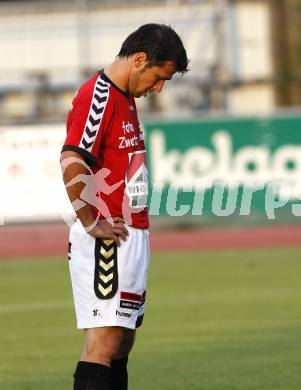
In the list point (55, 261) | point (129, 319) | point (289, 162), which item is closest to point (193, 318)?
point (129, 319)

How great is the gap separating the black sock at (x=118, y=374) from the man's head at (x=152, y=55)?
1.43 meters

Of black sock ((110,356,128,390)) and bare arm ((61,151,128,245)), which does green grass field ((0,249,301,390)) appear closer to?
black sock ((110,356,128,390))

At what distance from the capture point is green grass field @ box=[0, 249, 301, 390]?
Result: 8961mm

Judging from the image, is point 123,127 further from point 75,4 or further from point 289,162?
point 75,4

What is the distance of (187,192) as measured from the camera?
22.5 meters

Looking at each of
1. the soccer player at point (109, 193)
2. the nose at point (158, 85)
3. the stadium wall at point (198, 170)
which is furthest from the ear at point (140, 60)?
the stadium wall at point (198, 170)

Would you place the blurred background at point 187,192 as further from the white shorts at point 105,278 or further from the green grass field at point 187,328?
the white shorts at point 105,278

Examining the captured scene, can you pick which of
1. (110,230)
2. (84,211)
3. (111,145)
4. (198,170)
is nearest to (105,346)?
(110,230)

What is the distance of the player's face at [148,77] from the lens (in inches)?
247

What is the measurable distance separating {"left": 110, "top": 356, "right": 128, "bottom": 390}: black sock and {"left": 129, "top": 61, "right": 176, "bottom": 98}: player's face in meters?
1.42

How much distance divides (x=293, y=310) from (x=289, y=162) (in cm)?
1056

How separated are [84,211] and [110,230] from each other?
0.16 metres

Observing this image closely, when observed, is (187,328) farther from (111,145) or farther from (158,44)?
(158,44)

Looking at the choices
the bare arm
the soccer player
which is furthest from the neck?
the bare arm
